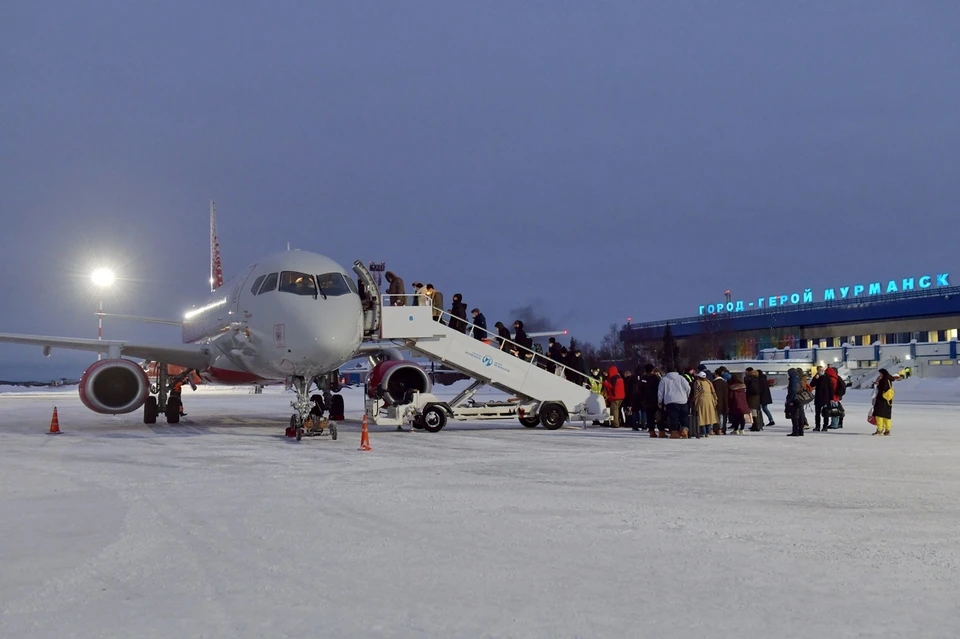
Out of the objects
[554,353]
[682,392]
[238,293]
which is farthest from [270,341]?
[682,392]

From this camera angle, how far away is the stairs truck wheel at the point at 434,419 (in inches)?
776

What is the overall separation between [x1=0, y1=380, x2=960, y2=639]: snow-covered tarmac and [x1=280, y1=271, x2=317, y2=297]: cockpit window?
4771 millimetres

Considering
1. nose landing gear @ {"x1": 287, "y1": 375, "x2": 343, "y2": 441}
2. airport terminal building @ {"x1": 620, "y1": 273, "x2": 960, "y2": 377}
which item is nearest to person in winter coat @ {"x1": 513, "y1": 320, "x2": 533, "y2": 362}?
nose landing gear @ {"x1": 287, "y1": 375, "x2": 343, "y2": 441}

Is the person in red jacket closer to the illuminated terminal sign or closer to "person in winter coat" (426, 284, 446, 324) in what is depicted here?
"person in winter coat" (426, 284, 446, 324)

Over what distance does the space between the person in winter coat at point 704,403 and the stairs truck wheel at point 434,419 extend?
5746 mm

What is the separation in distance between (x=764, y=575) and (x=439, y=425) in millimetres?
14455

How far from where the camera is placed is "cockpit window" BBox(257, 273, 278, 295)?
→ 17.5 metres

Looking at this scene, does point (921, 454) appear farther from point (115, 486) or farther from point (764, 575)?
point (115, 486)

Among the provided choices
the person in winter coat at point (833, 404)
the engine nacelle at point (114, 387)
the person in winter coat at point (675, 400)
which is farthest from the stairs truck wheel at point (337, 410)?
the person in winter coat at point (833, 404)

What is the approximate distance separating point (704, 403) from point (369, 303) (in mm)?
7711

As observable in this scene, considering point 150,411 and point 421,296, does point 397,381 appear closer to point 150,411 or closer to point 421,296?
point 421,296

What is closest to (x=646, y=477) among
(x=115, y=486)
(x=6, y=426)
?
(x=115, y=486)

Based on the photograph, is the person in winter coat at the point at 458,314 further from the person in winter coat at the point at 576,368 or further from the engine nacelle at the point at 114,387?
the engine nacelle at the point at 114,387

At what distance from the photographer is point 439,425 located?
1970 centimetres
